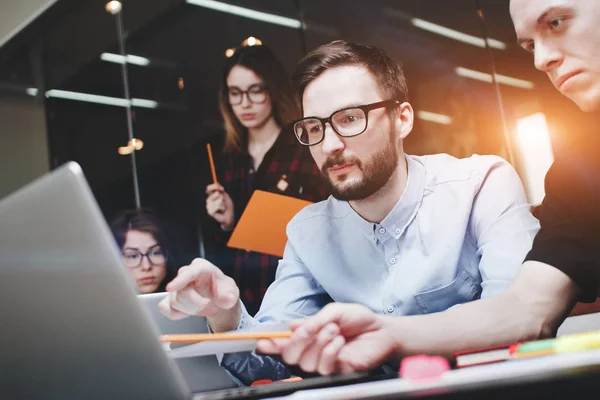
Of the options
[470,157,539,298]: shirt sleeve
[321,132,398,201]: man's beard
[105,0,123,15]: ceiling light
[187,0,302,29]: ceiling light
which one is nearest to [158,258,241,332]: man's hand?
[321,132,398,201]: man's beard

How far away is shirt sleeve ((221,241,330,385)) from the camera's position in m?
1.45

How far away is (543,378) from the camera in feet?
1.67

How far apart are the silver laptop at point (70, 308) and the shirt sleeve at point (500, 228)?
101 cm

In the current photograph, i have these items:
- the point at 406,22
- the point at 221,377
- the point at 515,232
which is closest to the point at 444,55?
the point at 406,22

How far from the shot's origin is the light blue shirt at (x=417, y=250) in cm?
153

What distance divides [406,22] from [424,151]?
474 mm

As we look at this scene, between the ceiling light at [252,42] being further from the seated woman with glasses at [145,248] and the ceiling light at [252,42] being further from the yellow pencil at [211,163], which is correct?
the seated woman with glasses at [145,248]

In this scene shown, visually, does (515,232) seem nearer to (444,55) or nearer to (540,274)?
(540,274)

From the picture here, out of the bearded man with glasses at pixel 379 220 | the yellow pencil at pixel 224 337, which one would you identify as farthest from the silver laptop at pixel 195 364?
the yellow pencil at pixel 224 337

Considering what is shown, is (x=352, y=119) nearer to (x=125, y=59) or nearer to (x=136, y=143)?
(x=136, y=143)

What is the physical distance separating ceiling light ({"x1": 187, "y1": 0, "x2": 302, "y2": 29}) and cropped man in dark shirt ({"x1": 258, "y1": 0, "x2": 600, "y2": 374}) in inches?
32.9

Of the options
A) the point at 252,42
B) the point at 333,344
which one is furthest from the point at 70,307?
the point at 252,42

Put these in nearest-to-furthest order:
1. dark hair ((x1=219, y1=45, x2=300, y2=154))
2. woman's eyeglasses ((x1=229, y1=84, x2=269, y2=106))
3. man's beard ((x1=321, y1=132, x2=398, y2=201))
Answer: man's beard ((x1=321, y1=132, x2=398, y2=201)) → dark hair ((x1=219, y1=45, x2=300, y2=154)) → woman's eyeglasses ((x1=229, y1=84, x2=269, y2=106))

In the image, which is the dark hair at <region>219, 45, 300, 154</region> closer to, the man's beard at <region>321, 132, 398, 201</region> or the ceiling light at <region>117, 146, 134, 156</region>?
the man's beard at <region>321, 132, 398, 201</region>
